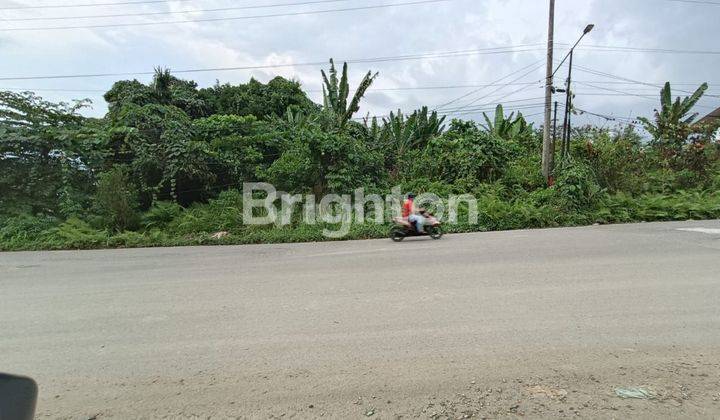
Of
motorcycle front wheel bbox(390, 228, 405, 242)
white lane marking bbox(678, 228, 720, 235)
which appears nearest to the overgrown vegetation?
motorcycle front wheel bbox(390, 228, 405, 242)

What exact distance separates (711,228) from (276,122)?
17.5 meters

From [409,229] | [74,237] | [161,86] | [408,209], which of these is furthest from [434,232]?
[161,86]

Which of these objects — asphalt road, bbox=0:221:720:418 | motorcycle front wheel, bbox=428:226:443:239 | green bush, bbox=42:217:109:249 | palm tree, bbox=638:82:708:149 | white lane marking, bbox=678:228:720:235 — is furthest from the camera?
palm tree, bbox=638:82:708:149

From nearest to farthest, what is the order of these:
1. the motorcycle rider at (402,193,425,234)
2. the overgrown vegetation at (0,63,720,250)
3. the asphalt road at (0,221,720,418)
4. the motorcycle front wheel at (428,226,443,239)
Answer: the asphalt road at (0,221,720,418) → the motorcycle rider at (402,193,425,234) → the motorcycle front wheel at (428,226,443,239) → the overgrown vegetation at (0,63,720,250)

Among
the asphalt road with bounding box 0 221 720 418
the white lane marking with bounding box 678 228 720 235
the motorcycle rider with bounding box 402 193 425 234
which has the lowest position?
the asphalt road with bounding box 0 221 720 418

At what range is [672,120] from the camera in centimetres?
2178

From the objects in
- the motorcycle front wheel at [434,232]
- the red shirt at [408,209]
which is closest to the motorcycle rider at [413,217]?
the red shirt at [408,209]

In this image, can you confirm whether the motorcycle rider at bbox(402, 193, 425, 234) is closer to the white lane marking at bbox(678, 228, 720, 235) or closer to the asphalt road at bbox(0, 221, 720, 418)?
the asphalt road at bbox(0, 221, 720, 418)

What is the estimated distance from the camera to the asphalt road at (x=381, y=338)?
3045mm

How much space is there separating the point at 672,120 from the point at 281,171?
20424 mm

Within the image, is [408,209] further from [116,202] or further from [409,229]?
[116,202]

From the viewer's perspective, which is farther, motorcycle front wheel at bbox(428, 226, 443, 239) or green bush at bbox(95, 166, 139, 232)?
green bush at bbox(95, 166, 139, 232)

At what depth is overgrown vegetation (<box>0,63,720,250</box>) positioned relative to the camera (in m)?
14.5

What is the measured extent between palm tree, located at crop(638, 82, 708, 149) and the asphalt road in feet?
54.7
